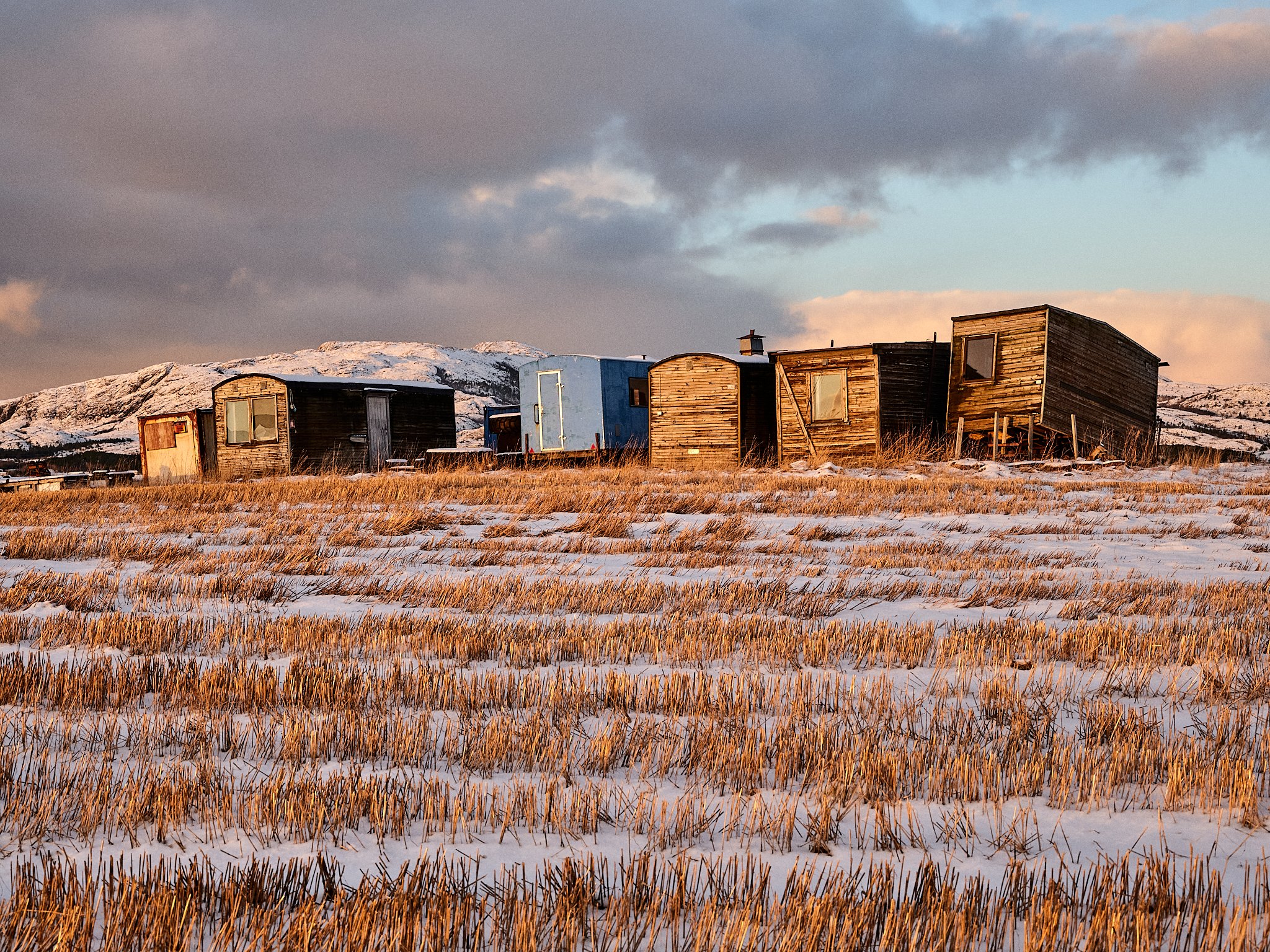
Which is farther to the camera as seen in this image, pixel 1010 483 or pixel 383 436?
pixel 383 436

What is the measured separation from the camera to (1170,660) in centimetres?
493

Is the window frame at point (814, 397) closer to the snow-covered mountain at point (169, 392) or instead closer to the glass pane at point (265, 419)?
the glass pane at point (265, 419)

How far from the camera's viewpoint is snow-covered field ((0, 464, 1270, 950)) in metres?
2.23

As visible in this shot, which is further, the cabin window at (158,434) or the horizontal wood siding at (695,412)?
the cabin window at (158,434)

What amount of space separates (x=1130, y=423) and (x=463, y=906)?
29.3 m

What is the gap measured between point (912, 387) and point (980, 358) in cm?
418

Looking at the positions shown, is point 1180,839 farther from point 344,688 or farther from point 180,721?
point 180,721

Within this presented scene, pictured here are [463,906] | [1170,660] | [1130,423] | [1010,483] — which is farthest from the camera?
[1130,423]

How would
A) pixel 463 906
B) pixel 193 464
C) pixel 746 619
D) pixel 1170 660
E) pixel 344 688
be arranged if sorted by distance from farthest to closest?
1. pixel 193 464
2. pixel 746 619
3. pixel 1170 660
4. pixel 344 688
5. pixel 463 906

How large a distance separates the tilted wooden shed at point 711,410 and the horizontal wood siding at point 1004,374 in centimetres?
581

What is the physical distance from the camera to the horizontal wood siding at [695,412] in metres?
28.5

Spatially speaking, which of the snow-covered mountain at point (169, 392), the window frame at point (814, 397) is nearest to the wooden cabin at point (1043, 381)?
the window frame at point (814, 397)

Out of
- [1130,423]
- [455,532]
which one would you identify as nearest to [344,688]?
[455,532]

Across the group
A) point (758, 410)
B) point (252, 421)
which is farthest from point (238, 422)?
point (758, 410)
